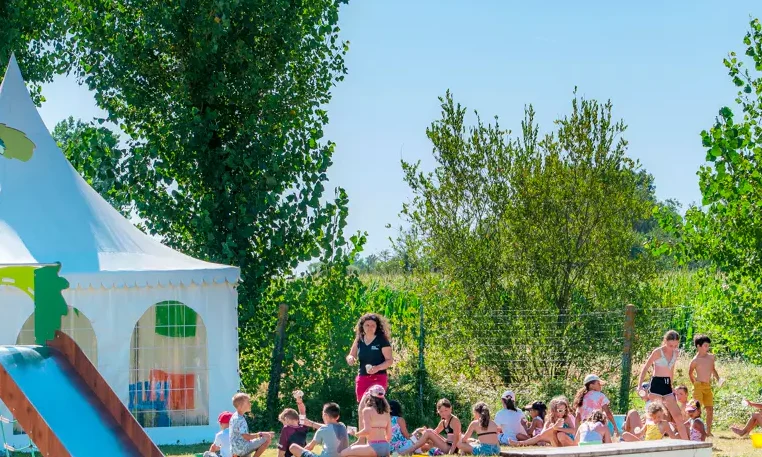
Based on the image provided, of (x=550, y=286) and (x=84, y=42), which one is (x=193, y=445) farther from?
(x=84, y=42)

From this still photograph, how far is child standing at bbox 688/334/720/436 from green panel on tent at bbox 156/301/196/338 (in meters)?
5.97

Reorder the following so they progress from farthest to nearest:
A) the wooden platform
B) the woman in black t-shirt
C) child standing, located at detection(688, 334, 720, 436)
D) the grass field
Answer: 1. child standing, located at detection(688, 334, 720, 436)
2. the grass field
3. the woman in black t-shirt
4. the wooden platform

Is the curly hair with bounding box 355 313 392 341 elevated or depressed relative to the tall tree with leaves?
depressed

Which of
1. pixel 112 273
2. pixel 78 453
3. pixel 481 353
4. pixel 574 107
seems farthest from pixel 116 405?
pixel 574 107

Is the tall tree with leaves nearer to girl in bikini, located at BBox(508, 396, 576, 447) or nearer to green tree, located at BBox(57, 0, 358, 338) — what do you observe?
green tree, located at BBox(57, 0, 358, 338)

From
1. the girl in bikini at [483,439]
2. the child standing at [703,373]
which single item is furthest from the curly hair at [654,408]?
the child standing at [703,373]

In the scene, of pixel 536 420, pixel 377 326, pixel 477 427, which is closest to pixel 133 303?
pixel 377 326

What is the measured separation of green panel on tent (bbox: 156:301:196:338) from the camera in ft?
41.8

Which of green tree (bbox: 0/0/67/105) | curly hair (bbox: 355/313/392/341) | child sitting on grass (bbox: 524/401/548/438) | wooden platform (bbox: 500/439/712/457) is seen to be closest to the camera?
wooden platform (bbox: 500/439/712/457)

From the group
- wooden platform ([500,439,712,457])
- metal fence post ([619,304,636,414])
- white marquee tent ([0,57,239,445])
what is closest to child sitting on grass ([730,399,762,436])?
metal fence post ([619,304,636,414])

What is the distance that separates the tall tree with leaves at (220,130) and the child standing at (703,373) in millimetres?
5720

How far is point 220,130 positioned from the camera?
16359mm

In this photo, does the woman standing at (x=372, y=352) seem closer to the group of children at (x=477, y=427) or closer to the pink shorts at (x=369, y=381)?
the pink shorts at (x=369, y=381)

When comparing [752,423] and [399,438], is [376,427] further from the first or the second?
[752,423]
